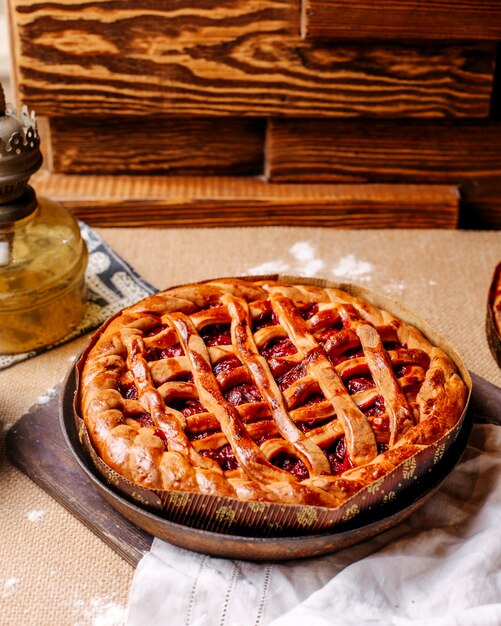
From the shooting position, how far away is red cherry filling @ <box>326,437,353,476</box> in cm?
113

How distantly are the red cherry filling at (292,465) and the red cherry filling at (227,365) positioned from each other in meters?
0.19

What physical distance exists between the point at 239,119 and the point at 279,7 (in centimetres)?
29

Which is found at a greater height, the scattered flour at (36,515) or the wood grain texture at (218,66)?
the wood grain texture at (218,66)

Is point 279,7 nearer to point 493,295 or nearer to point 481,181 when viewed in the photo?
point 481,181

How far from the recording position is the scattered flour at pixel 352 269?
1.88m

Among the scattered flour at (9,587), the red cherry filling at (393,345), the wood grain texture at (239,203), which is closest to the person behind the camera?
the scattered flour at (9,587)

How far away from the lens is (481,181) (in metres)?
2.16

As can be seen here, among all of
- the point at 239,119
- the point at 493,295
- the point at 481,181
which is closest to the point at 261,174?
the point at 239,119

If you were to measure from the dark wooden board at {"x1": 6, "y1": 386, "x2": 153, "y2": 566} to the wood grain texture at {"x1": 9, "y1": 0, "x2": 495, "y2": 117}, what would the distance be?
869 millimetres

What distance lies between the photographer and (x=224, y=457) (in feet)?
3.72

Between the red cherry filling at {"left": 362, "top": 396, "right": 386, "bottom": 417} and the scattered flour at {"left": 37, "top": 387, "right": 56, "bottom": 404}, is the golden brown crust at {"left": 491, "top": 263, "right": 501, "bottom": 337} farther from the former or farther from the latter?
the scattered flour at {"left": 37, "top": 387, "right": 56, "bottom": 404}

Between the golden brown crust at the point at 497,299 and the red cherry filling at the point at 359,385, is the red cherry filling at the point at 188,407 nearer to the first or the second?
the red cherry filling at the point at 359,385

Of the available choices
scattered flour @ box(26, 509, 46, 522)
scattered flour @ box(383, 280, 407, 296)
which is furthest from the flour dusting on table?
scattered flour @ box(26, 509, 46, 522)

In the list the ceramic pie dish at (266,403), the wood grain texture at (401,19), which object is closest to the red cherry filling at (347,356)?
the ceramic pie dish at (266,403)
